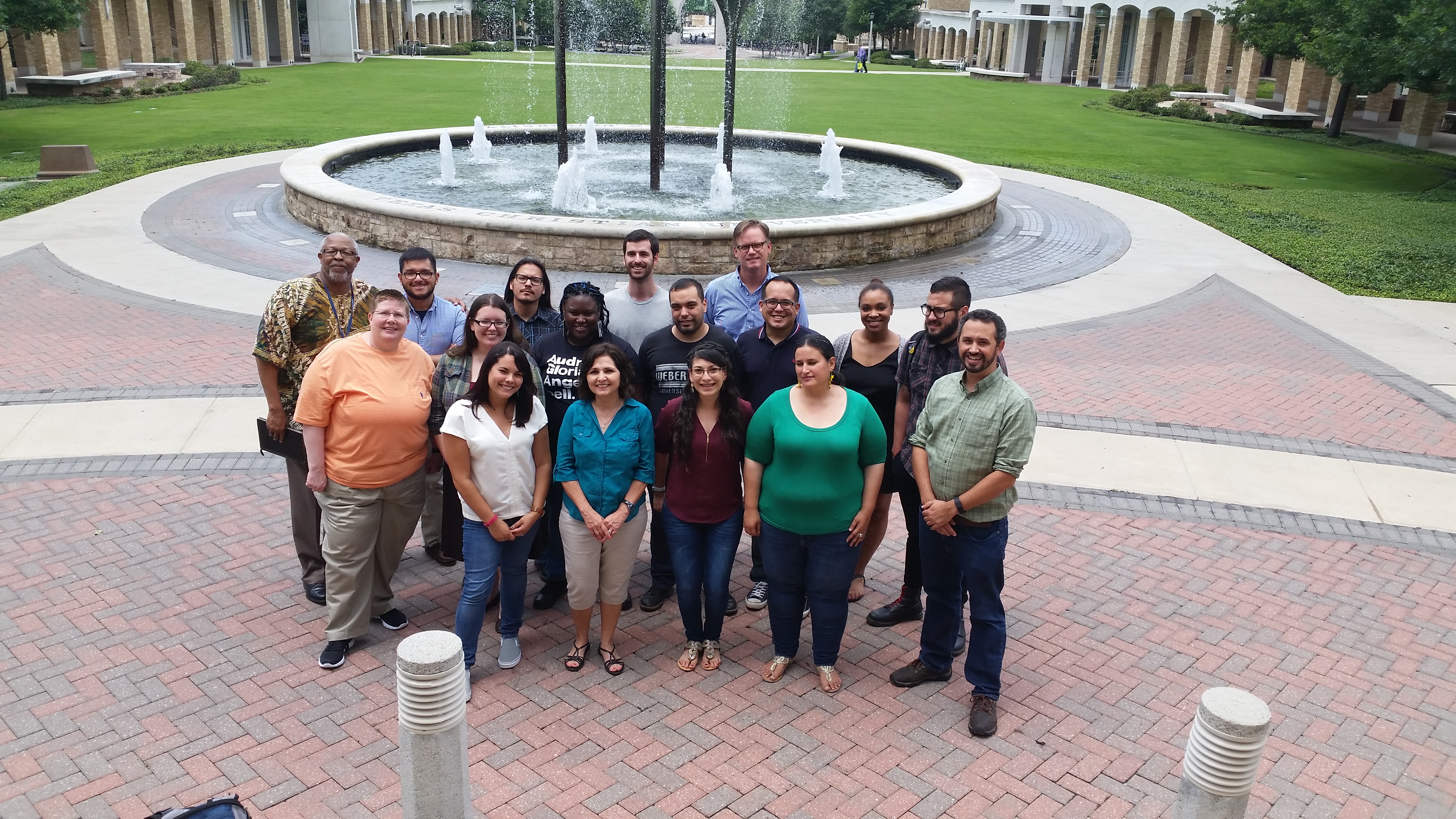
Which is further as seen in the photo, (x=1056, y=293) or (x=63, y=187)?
(x=63, y=187)

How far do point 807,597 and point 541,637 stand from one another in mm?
1481

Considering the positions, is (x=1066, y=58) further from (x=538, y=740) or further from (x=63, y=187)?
(x=538, y=740)

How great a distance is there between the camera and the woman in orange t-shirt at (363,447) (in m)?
5.32

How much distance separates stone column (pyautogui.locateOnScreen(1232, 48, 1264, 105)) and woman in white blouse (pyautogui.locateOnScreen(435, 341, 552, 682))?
48382mm

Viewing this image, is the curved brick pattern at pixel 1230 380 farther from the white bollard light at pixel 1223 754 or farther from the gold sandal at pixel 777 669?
the white bollard light at pixel 1223 754

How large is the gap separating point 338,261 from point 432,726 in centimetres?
290

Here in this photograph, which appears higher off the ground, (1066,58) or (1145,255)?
(1066,58)

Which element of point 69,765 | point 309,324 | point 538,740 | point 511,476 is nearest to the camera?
point 69,765

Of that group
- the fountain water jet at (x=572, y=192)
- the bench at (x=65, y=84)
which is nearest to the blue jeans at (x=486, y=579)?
the fountain water jet at (x=572, y=192)

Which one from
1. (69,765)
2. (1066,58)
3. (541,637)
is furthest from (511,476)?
(1066,58)

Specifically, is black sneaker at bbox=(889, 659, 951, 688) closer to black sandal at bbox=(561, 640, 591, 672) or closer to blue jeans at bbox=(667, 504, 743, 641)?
blue jeans at bbox=(667, 504, 743, 641)

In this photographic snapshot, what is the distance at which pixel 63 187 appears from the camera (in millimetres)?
19234

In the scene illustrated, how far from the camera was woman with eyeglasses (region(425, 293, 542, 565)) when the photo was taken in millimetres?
5488

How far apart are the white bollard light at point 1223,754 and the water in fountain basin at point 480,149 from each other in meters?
19.6
